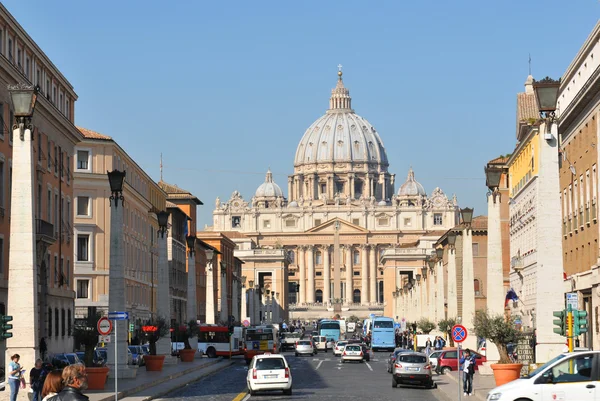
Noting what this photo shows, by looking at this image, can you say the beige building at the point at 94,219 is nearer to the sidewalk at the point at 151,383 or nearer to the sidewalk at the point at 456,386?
the sidewalk at the point at 151,383

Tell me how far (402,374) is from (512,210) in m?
43.1

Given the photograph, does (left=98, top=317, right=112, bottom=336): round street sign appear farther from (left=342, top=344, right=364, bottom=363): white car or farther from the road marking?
(left=342, top=344, right=364, bottom=363): white car

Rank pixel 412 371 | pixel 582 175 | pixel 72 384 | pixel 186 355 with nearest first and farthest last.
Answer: pixel 72 384 → pixel 412 371 → pixel 582 175 → pixel 186 355

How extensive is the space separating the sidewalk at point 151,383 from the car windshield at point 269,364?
2.91 m

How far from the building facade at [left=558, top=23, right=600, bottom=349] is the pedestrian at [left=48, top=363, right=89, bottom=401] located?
3236 cm

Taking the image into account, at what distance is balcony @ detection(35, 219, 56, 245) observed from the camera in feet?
168

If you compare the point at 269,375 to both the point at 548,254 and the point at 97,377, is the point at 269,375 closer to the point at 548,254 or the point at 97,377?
the point at 97,377

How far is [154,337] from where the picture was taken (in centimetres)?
5397

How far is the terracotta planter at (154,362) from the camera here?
51875 millimetres

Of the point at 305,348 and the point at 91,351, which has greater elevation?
the point at 91,351

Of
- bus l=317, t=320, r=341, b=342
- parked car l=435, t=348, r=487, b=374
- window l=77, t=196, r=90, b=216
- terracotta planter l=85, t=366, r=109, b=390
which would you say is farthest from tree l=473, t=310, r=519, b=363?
bus l=317, t=320, r=341, b=342

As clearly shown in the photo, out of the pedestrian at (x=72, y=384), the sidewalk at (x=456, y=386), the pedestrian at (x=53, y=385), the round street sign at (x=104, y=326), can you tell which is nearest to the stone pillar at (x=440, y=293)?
the sidewalk at (x=456, y=386)

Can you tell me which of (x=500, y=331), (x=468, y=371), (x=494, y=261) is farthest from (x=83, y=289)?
(x=468, y=371)

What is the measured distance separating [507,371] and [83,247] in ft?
149
